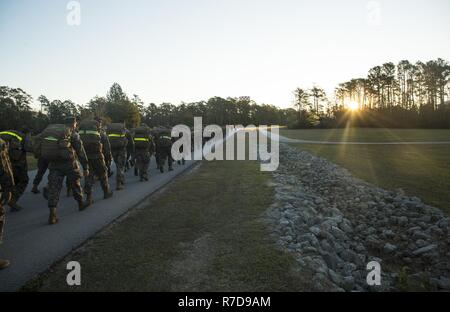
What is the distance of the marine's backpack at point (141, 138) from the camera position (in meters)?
12.7

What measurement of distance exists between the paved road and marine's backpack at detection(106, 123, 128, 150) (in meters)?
1.87

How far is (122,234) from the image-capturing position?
630cm

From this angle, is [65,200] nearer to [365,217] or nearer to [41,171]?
[41,171]

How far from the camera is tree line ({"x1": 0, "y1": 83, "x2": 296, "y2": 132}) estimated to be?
82.5m

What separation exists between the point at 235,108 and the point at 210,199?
474 feet

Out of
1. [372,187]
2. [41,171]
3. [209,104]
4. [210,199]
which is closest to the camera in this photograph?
[210,199]

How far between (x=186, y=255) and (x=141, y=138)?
26.8ft

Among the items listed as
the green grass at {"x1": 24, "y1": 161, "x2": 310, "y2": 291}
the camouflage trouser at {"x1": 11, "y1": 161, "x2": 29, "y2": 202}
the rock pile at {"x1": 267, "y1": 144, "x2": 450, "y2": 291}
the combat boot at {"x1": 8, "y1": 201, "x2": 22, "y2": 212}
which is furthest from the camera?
the camouflage trouser at {"x1": 11, "y1": 161, "x2": 29, "y2": 202}

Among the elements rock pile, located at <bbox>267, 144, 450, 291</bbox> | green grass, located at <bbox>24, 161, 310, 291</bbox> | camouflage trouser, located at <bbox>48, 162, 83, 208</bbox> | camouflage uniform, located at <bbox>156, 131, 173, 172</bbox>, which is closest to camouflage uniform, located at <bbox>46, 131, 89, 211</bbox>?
camouflage trouser, located at <bbox>48, 162, 83, 208</bbox>

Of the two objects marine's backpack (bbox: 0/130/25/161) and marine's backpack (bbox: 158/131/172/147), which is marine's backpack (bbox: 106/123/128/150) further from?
marine's backpack (bbox: 158/131/172/147)

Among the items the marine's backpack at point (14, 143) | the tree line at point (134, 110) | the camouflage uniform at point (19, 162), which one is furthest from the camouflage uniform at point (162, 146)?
the tree line at point (134, 110)

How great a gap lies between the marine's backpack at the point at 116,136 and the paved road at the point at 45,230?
6.15 feet
